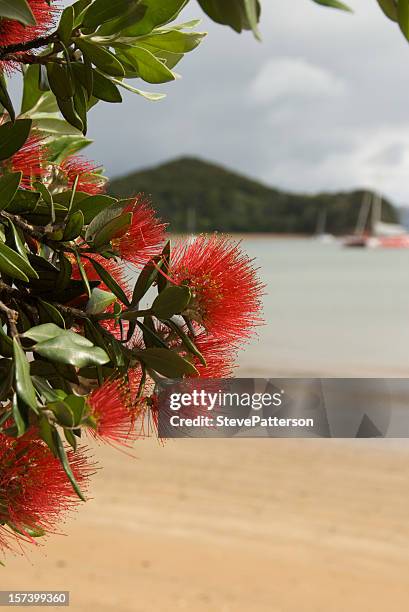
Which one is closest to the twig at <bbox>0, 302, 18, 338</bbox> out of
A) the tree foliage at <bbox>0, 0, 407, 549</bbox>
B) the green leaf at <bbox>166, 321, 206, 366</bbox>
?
the tree foliage at <bbox>0, 0, 407, 549</bbox>

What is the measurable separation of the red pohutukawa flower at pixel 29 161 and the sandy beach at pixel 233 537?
191cm

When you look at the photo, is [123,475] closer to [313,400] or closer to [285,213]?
[313,400]

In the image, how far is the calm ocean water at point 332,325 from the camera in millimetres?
8008

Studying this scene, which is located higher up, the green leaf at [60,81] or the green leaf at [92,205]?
the green leaf at [60,81]

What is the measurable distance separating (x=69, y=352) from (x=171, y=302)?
94 mm

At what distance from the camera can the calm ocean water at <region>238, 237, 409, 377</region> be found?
8.01 m

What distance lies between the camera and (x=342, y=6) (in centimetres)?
40

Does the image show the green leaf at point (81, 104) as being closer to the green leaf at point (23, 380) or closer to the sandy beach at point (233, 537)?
the green leaf at point (23, 380)

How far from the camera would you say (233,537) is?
3014 mm

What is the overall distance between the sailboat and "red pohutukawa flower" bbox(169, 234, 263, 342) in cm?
3259

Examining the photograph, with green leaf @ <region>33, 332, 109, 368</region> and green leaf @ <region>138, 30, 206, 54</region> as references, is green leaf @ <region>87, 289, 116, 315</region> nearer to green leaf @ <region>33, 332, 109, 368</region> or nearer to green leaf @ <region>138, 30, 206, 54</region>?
green leaf @ <region>33, 332, 109, 368</region>

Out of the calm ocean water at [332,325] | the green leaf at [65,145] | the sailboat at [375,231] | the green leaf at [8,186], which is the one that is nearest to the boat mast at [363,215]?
the sailboat at [375,231]

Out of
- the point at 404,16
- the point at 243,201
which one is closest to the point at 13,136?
the point at 404,16

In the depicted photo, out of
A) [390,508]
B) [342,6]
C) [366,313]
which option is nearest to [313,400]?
[342,6]
